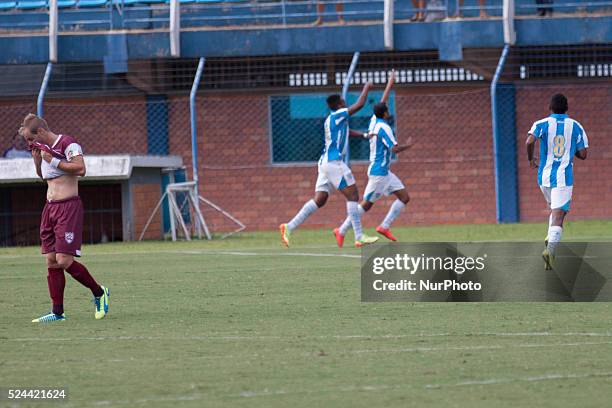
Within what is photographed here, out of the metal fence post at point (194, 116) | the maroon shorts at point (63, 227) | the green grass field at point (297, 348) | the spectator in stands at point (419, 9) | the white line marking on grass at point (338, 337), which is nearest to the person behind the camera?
the green grass field at point (297, 348)

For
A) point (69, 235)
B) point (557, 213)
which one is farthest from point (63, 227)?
point (557, 213)

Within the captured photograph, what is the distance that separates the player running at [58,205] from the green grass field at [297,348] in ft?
1.24

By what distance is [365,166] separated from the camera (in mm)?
27219

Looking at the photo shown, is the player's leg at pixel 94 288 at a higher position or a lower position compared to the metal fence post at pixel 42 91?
lower

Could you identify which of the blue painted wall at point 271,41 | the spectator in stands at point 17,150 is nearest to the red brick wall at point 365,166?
the blue painted wall at point 271,41

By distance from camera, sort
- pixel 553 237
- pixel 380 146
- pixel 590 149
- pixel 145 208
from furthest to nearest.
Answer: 1. pixel 590 149
2. pixel 145 208
3. pixel 380 146
4. pixel 553 237

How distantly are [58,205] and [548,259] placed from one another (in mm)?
4745

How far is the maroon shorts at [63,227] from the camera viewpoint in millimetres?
9711

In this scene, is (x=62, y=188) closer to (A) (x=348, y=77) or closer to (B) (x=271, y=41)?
(A) (x=348, y=77)

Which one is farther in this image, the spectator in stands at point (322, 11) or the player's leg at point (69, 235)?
the spectator in stands at point (322, 11)

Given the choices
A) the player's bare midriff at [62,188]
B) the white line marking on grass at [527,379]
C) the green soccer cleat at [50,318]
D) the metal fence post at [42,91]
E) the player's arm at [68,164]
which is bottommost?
the white line marking on grass at [527,379]

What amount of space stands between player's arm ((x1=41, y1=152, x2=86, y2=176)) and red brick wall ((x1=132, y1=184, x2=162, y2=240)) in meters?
12.7

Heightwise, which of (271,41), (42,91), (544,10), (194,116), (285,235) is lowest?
(285,235)

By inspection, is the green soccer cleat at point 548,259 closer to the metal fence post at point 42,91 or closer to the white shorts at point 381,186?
the white shorts at point 381,186
